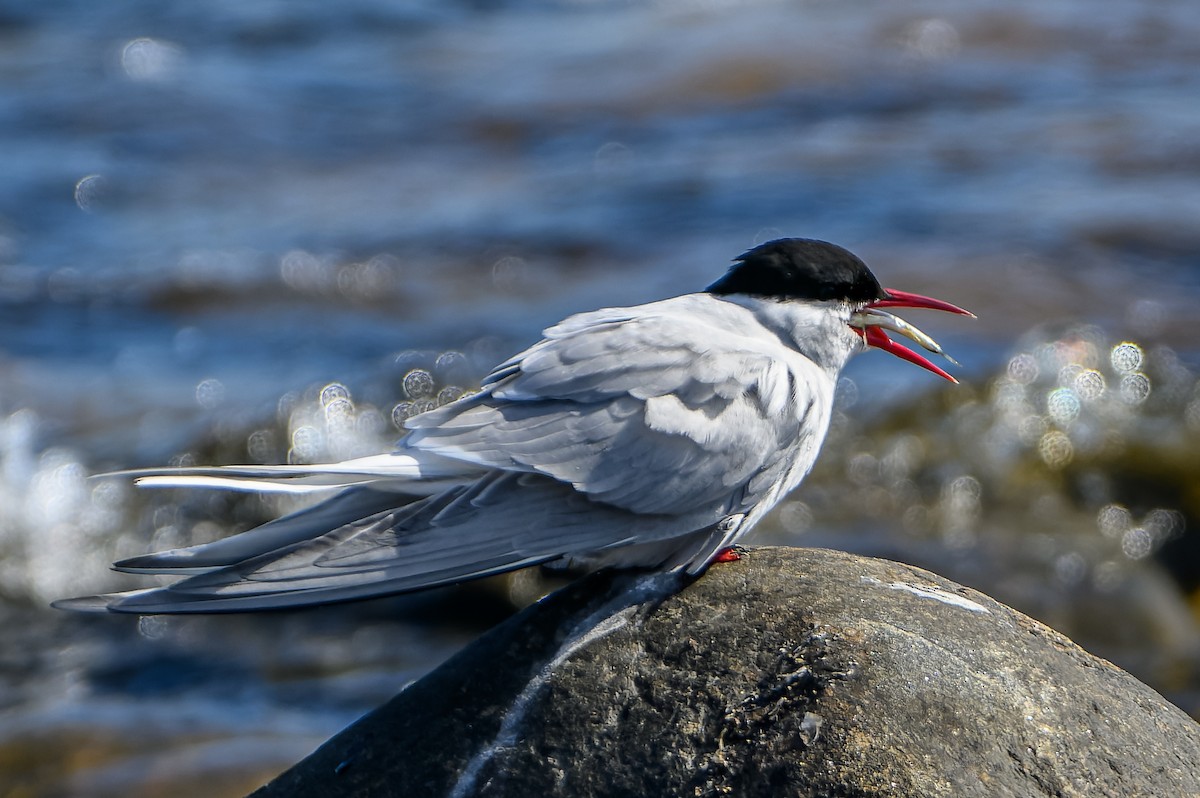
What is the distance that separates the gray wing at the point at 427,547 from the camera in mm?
3467

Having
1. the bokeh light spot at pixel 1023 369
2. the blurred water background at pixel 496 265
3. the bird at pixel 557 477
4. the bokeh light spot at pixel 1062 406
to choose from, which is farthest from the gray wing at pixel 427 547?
the bokeh light spot at pixel 1023 369

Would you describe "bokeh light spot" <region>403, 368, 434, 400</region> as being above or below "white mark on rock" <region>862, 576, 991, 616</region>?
below

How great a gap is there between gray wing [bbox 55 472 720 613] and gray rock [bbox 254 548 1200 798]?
0.84ft

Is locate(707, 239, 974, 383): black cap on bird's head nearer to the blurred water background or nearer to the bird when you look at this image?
the bird

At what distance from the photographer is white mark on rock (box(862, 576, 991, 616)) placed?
3.97 meters

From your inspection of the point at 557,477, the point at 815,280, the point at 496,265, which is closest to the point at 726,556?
the point at 557,477

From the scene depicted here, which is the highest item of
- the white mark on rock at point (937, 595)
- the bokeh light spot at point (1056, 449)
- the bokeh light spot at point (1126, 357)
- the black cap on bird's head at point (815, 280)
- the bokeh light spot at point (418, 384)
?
the black cap on bird's head at point (815, 280)

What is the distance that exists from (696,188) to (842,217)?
5.40 feet

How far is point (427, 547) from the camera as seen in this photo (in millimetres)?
3662

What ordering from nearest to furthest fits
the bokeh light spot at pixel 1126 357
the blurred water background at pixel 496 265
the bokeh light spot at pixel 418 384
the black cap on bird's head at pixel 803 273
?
the black cap on bird's head at pixel 803 273 → the blurred water background at pixel 496 265 → the bokeh light spot at pixel 1126 357 → the bokeh light spot at pixel 418 384

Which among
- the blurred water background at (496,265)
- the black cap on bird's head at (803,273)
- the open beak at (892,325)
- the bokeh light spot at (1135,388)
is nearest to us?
the black cap on bird's head at (803,273)

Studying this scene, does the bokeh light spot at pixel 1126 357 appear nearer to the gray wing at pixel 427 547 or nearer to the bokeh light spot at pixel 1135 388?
the bokeh light spot at pixel 1135 388

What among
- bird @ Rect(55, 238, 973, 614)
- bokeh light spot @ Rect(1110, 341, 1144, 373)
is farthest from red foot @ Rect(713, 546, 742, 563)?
bokeh light spot @ Rect(1110, 341, 1144, 373)

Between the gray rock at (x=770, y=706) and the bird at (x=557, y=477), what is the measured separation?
0.81 ft
